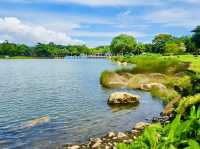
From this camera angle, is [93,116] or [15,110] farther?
[15,110]

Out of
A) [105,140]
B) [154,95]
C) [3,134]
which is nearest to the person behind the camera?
[105,140]

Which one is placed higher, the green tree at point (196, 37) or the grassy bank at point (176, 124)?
the green tree at point (196, 37)

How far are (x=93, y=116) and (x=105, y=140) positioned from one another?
10.6 metres

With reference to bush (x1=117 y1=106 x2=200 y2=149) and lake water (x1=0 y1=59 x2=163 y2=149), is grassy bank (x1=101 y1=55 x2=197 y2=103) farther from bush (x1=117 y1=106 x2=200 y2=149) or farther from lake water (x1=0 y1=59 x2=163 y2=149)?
bush (x1=117 y1=106 x2=200 y2=149)

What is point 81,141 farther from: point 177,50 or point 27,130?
point 177,50

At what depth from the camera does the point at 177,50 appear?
195 metres

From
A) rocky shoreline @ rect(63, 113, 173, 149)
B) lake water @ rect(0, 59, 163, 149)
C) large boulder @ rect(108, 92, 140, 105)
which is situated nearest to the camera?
rocky shoreline @ rect(63, 113, 173, 149)

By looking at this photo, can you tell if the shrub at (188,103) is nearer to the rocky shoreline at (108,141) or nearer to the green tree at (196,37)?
the rocky shoreline at (108,141)

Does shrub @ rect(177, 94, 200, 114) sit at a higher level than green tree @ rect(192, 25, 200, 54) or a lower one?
lower

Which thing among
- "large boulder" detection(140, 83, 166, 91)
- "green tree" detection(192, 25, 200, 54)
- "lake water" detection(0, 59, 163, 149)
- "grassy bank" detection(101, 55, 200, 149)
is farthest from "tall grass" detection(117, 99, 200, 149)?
"green tree" detection(192, 25, 200, 54)

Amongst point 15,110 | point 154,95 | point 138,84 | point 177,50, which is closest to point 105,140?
point 15,110

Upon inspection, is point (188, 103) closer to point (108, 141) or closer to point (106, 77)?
point (108, 141)

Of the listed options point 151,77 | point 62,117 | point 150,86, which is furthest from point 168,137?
point 151,77

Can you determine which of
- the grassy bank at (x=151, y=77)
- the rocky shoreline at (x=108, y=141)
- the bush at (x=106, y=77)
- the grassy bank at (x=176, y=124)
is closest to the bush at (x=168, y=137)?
the grassy bank at (x=176, y=124)
